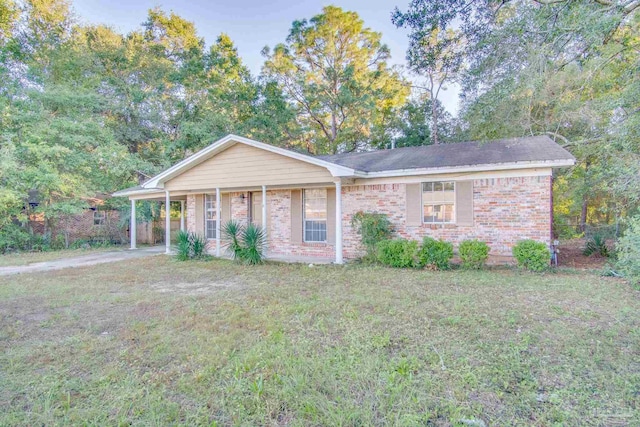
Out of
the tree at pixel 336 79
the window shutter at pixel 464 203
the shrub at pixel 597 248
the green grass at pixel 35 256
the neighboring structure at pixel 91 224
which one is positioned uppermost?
the tree at pixel 336 79

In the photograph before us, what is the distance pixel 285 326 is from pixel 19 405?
104 inches

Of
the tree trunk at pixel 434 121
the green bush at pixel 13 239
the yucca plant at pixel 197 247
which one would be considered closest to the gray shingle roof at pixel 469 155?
the yucca plant at pixel 197 247

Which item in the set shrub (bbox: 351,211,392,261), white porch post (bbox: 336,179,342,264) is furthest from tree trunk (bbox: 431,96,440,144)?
white porch post (bbox: 336,179,342,264)

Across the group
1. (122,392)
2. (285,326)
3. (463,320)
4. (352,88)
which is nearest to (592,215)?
(352,88)

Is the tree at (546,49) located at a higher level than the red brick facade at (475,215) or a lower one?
higher

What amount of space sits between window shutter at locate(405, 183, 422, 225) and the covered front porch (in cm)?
204

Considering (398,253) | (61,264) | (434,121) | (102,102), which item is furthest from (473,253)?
(102,102)

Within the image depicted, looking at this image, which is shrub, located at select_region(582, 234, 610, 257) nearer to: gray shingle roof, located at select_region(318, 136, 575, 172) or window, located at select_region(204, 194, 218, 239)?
gray shingle roof, located at select_region(318, 136, 575, 172)

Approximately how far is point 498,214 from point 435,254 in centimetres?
198

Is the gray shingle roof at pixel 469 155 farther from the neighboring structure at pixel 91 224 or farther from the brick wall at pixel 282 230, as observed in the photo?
the neighboring structure at pixel 91 224

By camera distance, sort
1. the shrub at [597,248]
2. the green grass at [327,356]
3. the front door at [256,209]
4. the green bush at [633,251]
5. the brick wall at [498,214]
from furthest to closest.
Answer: the front door at [256,209], the shrub at [597,248], the brick wall at [498,214], the green bush at [633,251], the green grass at [327,356]

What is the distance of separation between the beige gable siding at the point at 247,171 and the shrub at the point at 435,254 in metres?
3.18

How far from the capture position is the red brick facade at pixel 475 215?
818 centimetres

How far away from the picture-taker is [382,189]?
32.5ft
